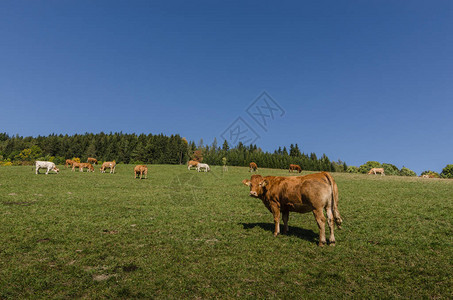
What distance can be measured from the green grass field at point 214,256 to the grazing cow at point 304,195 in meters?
0.96

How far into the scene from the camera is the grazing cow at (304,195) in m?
8.15

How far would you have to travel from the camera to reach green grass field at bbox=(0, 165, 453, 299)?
5.44 meters

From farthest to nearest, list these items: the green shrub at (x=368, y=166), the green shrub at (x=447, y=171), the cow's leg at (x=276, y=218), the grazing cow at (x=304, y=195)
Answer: the green shrub at (x=368, y=166) → the green shrub at (x=447, y=171) → the cow's leg at (x=276, y=218) → the grazing cow at (x=304, y=195)

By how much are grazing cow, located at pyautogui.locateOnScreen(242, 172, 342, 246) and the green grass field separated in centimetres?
96

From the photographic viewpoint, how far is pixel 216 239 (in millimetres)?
9078

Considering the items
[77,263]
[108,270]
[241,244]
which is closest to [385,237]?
[241,244]

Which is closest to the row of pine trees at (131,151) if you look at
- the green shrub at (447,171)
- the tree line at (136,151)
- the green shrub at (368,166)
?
the tree line at (136,151)

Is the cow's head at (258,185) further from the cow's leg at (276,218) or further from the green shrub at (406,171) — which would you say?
the green shrub at (406,171)

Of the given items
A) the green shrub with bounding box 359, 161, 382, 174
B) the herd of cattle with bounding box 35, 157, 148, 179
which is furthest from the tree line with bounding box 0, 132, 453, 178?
the herd of cattle with bounding box 35, 157, 148, 179

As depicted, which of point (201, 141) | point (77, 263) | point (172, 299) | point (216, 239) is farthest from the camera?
point (201, 141)

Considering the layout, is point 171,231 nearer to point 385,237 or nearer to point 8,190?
point 385,237

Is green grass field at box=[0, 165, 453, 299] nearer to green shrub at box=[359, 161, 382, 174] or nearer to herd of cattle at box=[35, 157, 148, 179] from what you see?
herd of cattle at box=[35, 157, 148, 179]

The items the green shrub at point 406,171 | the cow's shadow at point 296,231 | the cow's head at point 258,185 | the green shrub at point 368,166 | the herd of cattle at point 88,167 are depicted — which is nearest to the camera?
the cow's shadow at point 296,231

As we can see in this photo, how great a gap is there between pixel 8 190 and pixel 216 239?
1923 cm
